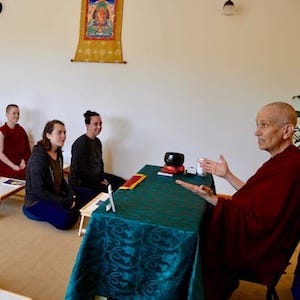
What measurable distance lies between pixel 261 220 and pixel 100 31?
3174 mm

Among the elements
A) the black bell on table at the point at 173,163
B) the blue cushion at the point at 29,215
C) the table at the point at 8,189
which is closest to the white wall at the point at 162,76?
the table at the point at 8,189

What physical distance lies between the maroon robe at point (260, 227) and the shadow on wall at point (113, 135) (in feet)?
8.39

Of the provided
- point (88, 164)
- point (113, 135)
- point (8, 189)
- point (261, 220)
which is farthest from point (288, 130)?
point (113, 135)

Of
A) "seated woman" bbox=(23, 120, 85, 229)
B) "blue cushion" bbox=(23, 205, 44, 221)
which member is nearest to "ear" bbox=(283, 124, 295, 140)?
"seated woman" bbox=(23, 120, 85, 229)

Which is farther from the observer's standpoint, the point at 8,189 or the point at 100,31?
the point at 100,31

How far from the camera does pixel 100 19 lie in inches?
146

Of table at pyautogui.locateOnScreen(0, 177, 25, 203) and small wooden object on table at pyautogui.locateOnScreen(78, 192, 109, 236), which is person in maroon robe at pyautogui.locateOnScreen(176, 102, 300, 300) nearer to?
small wooden object on table at pyautogui.locateOnScreen(78, 192, 109, 236)

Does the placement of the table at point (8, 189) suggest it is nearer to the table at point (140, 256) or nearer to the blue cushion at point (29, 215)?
the blue cushion at point (29, 215)

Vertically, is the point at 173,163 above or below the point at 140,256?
above

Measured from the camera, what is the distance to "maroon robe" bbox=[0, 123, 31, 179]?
3.37 meters

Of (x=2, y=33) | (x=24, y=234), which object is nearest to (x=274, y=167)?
(x=24, y=234)

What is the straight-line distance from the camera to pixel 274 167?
4.72 feet

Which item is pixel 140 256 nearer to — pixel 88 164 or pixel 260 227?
pixel 260 227

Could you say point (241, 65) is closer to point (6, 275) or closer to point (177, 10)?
point (177, 10)
